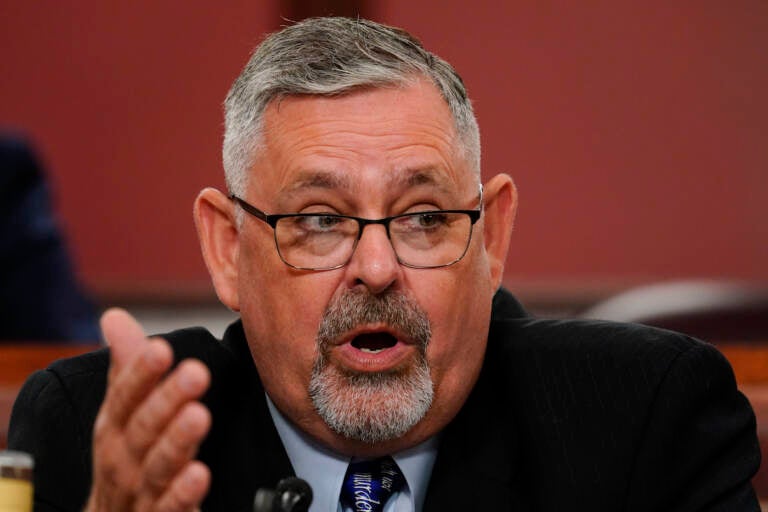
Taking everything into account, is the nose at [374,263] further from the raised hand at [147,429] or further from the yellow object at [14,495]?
the yellow object at [14,495]

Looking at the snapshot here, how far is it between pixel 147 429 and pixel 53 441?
2.21 ft

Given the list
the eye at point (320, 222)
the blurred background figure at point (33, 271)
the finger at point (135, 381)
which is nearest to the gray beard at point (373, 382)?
the eye at point (320, 222)

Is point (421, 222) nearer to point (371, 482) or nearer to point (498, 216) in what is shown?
point (498, 216)

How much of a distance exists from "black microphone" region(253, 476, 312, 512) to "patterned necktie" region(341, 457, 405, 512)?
1.61 ft

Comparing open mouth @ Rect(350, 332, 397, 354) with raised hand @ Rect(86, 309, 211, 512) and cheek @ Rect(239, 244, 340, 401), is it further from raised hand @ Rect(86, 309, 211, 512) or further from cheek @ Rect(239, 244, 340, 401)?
raised hand @ Rect(86, 309, 211, 512)

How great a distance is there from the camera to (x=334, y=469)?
188cm

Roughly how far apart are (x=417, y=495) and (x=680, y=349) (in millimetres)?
469

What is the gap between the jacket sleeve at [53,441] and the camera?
183cm

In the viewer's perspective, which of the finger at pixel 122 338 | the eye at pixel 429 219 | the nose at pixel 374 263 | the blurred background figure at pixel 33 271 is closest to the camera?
the finger at pixel 122 338

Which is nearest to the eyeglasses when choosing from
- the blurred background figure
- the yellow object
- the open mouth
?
the open mouth

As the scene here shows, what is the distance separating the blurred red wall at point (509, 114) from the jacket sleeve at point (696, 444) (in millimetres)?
3492

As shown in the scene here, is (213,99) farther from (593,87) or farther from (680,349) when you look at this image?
(680,349)

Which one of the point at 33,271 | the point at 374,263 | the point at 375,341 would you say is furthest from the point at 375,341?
the point at 33,271

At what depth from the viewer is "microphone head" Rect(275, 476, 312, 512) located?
134 cm
